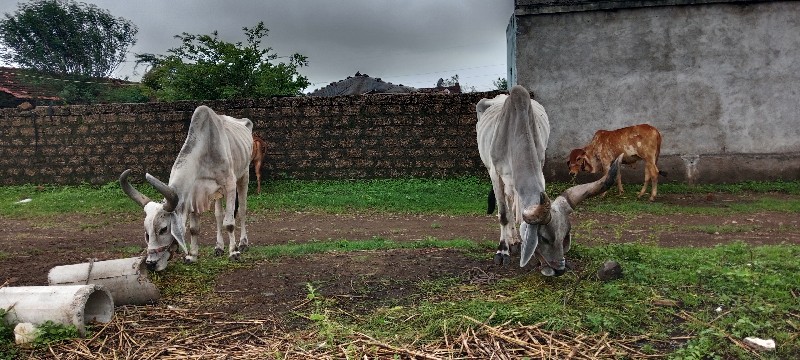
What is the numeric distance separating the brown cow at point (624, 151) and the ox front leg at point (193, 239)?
24.0 ft

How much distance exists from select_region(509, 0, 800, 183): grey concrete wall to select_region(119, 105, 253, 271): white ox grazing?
23.9 ft

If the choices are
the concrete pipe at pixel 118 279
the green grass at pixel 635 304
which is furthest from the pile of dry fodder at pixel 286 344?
the concrete pipe at pixel 118 279

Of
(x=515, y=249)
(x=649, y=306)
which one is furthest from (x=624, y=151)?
(x=649, y=306)

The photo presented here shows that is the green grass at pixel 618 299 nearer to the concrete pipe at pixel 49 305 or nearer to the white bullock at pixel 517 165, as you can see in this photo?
the white bullock at pixel 517 165

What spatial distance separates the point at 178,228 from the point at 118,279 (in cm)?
95

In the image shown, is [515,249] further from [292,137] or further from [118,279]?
[292,137]

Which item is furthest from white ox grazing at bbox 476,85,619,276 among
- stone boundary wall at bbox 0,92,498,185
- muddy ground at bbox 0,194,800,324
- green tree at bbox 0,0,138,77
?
green tree at bbox 0,0,138,77

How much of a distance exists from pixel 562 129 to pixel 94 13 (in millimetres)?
20990

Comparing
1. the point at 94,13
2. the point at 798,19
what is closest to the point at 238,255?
the point at 798,19

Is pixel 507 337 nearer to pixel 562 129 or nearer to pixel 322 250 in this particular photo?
pixel 322 250

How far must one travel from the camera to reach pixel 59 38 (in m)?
24.2

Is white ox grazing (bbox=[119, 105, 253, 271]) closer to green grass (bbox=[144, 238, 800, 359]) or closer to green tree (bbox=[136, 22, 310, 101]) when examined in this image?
green grass (bbox=[144, 238, 800, 359])

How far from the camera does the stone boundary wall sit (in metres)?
12.9

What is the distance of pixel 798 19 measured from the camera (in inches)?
484
